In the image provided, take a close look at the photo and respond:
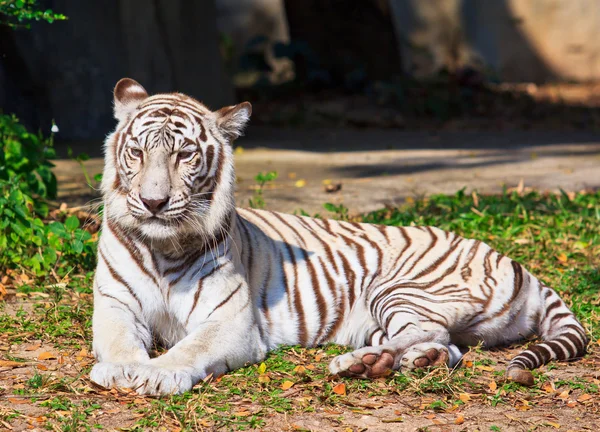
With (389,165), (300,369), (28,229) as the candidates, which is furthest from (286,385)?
(389,165)

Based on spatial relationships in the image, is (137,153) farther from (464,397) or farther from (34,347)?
(464,397)

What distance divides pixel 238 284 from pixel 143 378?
74 cm

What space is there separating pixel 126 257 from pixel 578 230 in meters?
3.60

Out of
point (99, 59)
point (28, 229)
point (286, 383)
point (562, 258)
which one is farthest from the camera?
point (99, 59)

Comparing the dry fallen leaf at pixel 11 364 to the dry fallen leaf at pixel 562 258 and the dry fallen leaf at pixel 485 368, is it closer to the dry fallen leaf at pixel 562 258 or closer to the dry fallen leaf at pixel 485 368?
the dry fallen leaf at pixel 485 368

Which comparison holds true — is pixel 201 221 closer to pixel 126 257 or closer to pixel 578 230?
pixel 126 257

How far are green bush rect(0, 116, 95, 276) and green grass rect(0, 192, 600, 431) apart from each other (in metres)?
0.17

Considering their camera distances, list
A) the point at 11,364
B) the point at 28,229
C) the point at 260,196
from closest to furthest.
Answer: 1. the point at 11,364
2. the point at 28,229
3. the point at 260,196

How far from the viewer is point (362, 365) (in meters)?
3.53

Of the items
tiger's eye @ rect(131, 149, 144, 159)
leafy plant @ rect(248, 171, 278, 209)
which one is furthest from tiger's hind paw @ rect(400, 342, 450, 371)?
leafy plant @ rect(248, 171, 278, 209)

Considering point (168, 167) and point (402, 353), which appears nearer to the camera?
point (168, 167)

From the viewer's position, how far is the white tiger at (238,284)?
3.53 meters

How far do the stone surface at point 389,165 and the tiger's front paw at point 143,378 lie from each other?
295 cm

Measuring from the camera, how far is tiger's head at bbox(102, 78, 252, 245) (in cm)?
352
